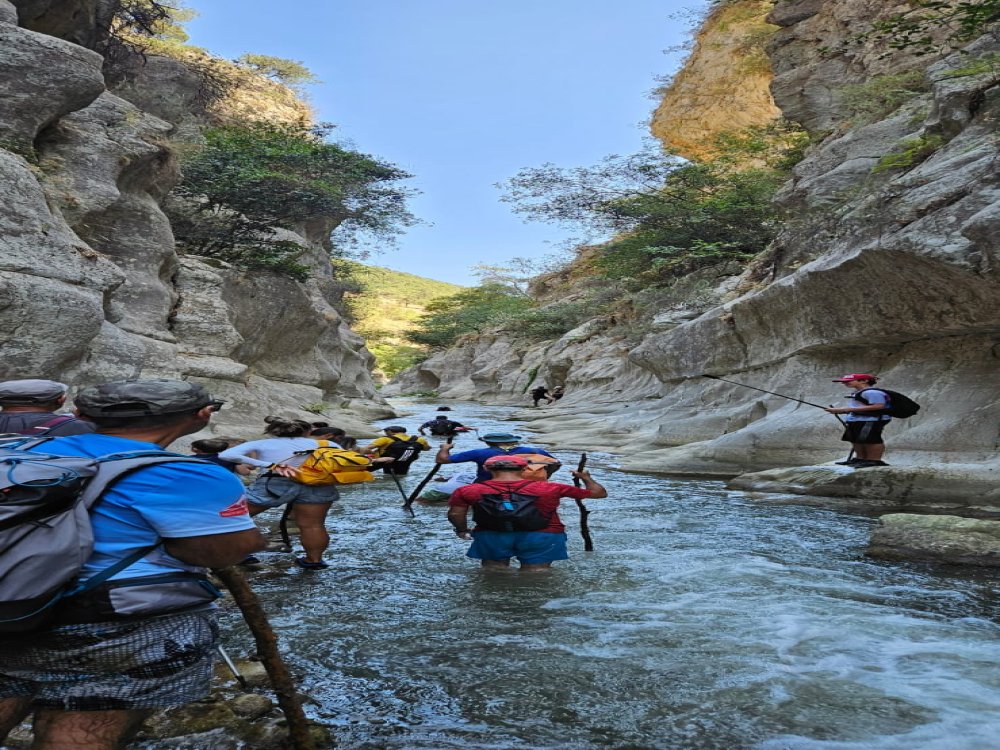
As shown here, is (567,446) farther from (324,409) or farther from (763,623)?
(763,623)

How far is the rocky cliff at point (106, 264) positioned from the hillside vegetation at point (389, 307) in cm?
1416

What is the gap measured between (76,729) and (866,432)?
29.8 feet

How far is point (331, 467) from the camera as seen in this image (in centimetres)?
574

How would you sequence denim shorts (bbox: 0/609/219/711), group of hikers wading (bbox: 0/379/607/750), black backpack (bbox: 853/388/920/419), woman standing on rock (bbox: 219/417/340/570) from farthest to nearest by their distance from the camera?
black backpack (bbox: 853/388/920/419), woman standing on rock (bbox: 219/417/340/570), denim shorts (bbox: 0/609/219/711), group of hikers wading (bbox: 0/379/607/750)

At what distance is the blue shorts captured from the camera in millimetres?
5395

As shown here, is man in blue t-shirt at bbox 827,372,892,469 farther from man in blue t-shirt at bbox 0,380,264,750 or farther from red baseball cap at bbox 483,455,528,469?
man in blue t-shirt at bbox 0,380,264,750

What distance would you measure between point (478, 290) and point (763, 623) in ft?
169

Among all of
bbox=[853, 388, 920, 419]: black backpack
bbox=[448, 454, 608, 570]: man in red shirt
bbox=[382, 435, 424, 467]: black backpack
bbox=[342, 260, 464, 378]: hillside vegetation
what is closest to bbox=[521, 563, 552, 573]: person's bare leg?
bbox=[448, 454, 608, 570]: man in red shirt

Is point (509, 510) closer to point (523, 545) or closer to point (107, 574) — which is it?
point (523, 545)

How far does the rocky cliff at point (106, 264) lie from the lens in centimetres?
989

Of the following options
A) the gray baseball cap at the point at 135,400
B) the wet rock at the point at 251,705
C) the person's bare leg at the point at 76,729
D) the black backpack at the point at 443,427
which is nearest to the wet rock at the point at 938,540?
the black backpack at the point at 443,427

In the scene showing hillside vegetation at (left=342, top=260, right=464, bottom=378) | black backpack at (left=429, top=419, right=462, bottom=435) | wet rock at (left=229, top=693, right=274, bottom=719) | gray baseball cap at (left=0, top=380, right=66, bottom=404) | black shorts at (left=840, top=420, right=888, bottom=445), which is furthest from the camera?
hillside vegetation at (left=342, top=260, right=464, bottom=378)

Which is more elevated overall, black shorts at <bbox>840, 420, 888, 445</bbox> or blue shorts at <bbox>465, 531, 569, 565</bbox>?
black shorts at <bbox>840, 420, 888, 445</bbox>

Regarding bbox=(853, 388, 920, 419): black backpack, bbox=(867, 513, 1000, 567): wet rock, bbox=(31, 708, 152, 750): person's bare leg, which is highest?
bbox=(853, 388, 920, 419): black backpack
